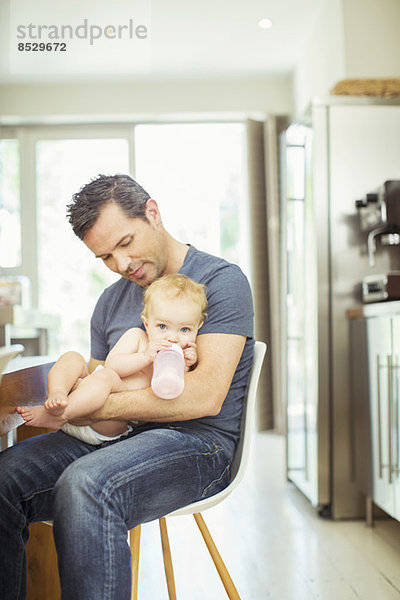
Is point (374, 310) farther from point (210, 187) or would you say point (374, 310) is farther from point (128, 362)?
point (210, 187)

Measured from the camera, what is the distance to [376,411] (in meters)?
2.21

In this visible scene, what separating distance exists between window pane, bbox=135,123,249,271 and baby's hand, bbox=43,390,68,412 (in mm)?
3429

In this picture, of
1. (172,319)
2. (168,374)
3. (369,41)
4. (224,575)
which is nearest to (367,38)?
(369,41)

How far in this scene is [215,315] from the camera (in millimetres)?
1203

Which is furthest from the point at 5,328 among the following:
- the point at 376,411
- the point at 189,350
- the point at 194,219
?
the point at 194,219

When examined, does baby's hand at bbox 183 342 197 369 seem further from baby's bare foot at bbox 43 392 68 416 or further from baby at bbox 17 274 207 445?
baby's bare foot at bbox 43 392 68 416

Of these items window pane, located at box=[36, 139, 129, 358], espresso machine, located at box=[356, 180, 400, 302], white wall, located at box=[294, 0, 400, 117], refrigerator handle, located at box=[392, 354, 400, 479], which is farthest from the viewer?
white wall, located at box=[294, 0, 400, 117]

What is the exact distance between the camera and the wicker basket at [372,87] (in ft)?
8.41

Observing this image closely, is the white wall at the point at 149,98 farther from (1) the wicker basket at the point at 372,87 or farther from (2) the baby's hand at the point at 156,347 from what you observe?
(2) the baby's hand at the point at 156,347

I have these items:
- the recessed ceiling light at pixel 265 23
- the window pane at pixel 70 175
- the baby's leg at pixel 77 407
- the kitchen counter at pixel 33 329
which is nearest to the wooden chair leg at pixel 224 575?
the baby's leg at pixel 77 407

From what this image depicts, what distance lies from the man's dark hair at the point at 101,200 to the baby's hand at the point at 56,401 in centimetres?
33

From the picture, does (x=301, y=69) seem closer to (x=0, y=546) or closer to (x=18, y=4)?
(x=18, y=4)

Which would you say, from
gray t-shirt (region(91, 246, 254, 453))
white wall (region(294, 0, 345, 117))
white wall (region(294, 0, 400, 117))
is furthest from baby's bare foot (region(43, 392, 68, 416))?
white wall (region(294, 0, 400, 117))

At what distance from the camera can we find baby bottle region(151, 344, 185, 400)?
41.9 inches
